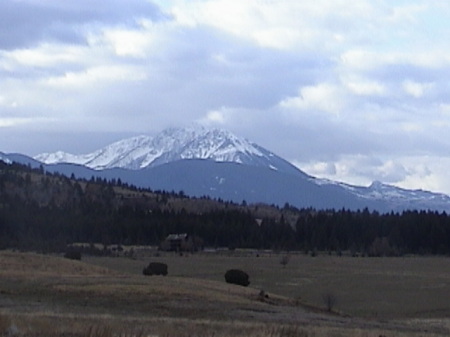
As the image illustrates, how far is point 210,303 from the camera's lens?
4609 cm

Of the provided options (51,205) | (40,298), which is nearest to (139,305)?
(40,298)

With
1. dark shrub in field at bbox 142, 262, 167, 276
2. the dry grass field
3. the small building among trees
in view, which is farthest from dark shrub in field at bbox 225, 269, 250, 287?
the small building among trees

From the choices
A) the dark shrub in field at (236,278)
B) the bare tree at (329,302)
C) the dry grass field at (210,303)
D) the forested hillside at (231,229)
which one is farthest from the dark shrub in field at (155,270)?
the forested hillside at (231,229)

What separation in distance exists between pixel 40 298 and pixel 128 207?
139 metres

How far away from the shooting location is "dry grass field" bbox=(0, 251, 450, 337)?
1119 inches

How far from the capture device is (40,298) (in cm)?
4756

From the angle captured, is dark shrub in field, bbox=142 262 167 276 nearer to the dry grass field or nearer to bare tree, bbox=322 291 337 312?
the dry grass field

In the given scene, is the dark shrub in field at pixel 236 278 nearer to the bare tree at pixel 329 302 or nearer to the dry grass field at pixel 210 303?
the dry grass field at pixel 210 303

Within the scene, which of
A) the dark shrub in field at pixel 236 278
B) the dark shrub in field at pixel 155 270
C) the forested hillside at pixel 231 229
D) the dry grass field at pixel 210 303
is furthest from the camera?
the forested hillside at pixel 231 229

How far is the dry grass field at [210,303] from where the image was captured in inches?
1119

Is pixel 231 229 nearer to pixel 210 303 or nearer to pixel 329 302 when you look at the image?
pixel 329 302

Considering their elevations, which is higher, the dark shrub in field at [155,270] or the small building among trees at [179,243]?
the small building among trees at [179,243]

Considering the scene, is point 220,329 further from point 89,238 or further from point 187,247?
point 89,238

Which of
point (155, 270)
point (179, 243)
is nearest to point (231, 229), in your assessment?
point (179, 243)
